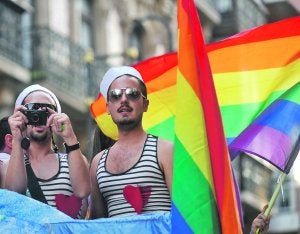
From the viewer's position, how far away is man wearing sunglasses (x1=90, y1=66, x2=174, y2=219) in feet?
23.3

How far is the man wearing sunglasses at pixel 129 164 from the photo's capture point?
7.10 meters

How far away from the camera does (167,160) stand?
7141mm

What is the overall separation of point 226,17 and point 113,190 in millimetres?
26738

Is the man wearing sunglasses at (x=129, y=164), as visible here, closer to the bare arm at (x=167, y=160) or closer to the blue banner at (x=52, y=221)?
the bare arm at (x=167, y=160)

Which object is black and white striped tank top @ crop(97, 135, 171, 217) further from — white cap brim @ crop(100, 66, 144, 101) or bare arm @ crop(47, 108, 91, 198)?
white cap brim @ crop(100, 66, 144, 101)

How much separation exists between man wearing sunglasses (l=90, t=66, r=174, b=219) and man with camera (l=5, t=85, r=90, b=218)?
11cm

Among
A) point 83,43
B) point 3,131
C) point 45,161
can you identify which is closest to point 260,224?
point 45,161

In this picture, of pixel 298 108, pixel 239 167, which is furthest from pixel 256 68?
pixel 239 167

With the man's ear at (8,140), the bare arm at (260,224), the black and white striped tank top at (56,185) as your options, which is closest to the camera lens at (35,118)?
the black and white striped tank top at (56,185)

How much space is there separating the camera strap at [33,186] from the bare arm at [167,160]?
2.07 feet

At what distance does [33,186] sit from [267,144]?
1.71 meters

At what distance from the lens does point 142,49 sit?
29.1 m

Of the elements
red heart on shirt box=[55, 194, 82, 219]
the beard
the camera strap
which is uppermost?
the beard

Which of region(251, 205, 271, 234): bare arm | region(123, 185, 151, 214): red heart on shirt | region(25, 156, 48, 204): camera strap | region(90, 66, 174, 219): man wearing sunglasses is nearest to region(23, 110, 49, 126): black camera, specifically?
region(25, 156, 48, 204): camera strap
